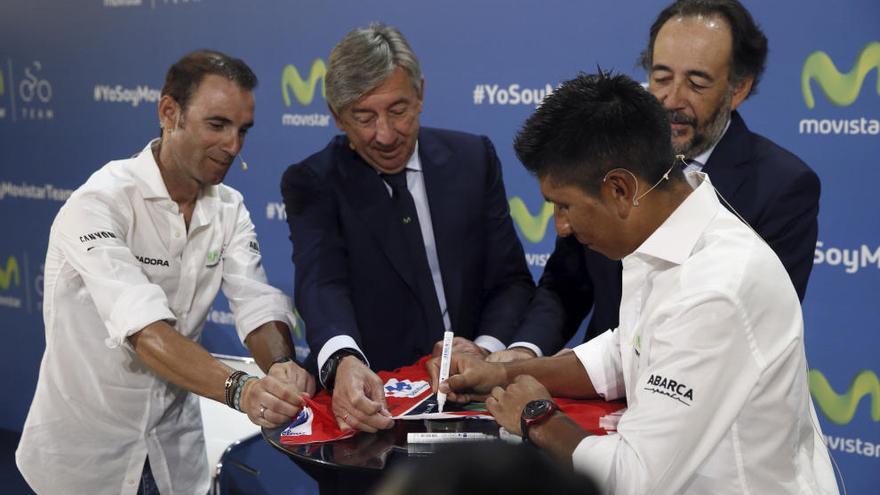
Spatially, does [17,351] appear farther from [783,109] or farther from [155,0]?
[783,109]

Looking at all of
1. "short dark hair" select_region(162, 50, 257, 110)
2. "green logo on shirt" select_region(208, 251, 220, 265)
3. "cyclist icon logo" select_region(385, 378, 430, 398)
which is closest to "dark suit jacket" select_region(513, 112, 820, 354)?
"cyclist icon logo" select_region(385, 378, 430, 398)

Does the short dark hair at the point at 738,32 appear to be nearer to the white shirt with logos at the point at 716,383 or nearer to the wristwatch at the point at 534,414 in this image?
the white shirt with logos at the point at 716,383

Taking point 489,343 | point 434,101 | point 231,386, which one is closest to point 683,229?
point 489,343

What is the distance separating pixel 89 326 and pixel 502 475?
7.16 ft

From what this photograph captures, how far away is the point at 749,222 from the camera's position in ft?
7.87

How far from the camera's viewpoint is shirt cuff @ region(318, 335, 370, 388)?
2.44 meters

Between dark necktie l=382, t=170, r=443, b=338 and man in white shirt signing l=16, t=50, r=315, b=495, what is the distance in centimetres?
44

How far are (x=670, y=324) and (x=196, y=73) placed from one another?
5.37 ft

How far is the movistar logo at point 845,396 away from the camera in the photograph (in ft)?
11.4

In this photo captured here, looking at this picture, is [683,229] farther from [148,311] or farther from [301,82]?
[301,82]

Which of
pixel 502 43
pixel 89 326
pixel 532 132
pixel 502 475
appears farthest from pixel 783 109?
pixel 502 475

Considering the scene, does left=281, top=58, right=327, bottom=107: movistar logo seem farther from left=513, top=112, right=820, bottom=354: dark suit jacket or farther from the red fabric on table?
the red fabric on table

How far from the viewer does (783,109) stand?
3496 millimetres

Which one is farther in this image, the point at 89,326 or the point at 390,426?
the point at 89,326
